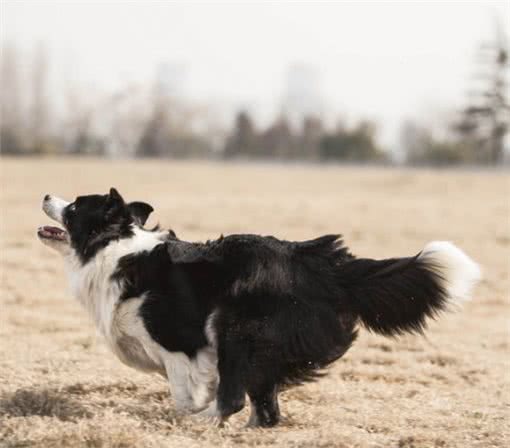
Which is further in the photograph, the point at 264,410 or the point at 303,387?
the point at 303,387

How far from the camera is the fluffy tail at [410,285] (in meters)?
5.26

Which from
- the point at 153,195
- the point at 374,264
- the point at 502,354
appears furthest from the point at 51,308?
the point at 153,195

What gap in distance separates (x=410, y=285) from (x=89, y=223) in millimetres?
2113

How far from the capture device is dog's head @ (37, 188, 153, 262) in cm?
568

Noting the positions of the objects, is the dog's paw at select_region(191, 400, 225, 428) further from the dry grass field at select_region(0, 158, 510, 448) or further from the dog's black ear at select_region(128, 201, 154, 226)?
the dog's black ear at select_region(128, 201, 154, 226)

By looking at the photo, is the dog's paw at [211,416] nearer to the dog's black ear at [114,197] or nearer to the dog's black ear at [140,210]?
the dog's black ear at [140,210]

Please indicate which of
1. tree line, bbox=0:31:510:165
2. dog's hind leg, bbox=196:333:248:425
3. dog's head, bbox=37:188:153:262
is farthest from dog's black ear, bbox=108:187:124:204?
tree line, bbox=0:31:510:165

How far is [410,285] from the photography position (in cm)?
530

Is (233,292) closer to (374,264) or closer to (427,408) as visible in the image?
(374,264)

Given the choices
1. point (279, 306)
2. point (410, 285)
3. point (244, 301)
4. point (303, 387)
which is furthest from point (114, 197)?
point (303, 387)

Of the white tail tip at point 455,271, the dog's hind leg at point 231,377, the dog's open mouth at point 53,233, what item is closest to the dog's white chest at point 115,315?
the dog's open mouth at point 53,233

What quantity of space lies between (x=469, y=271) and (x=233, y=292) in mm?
1436

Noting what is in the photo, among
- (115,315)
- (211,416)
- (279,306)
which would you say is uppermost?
(279,306)

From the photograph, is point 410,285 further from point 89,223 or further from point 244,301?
point 89,223
